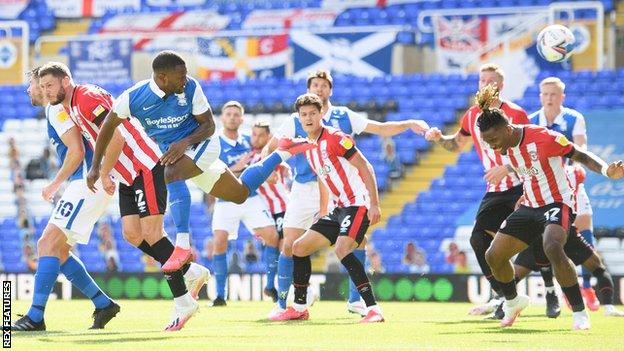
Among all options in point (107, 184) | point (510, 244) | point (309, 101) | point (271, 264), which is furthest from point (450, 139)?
point (271, 264)

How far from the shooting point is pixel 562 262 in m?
9.68

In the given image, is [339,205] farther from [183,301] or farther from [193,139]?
[193,139]

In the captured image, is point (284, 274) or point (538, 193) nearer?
point (538, 193)

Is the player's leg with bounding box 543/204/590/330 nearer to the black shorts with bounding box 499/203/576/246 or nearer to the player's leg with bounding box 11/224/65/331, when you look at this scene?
the black shorts with bounding box 499/203/576/246

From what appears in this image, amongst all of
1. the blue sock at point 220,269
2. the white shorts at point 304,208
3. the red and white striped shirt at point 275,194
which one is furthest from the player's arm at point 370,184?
the blue sock at point 220,269

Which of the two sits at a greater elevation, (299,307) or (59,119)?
(59,119)

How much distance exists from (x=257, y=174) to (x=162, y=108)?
48.2 inches

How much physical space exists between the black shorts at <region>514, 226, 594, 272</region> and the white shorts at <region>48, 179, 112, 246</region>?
13.2 ft

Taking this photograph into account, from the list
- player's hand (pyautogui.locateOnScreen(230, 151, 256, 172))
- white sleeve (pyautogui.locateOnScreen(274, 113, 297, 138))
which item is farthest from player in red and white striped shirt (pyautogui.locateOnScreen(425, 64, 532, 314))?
player's hand (pyautogui.locateOnScreen(230, 151, 256, 172))

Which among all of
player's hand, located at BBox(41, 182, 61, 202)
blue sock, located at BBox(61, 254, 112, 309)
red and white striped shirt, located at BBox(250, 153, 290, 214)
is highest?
player's hand, located at BBox(41, 182, 61, 202)

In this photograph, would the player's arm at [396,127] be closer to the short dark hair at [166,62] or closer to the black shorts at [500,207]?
the black shorts at [500,207]

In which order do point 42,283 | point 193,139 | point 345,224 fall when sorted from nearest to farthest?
1. point 193,139
2. point 42,283
3. point 345,224

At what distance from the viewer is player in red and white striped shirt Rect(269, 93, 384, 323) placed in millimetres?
10945

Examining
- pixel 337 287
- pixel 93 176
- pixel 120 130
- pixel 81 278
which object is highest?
pixel 120 130
